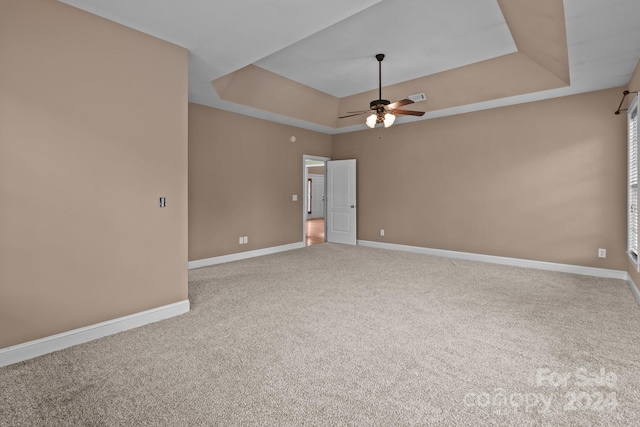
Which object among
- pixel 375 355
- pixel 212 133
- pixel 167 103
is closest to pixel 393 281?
pixel 375 355

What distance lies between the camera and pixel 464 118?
5684mm

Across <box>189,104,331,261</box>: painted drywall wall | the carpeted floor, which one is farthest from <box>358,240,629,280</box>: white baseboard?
<box>189,104,331,261</box>: painted drywall wall

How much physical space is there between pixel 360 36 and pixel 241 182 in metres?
3.29

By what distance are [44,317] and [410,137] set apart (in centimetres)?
616

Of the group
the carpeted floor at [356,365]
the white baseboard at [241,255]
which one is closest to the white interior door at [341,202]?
the white baseboard at [241,255]

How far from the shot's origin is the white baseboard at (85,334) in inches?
89.9

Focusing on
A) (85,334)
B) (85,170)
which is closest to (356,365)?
(85,334)

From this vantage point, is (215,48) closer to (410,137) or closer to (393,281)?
(393,281)

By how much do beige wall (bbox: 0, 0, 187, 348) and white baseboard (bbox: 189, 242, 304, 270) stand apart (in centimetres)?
201

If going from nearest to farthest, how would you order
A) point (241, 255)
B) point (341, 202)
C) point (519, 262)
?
point (519, 262) → point (241, 255) → point (341, 202)

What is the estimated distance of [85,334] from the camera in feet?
8.52

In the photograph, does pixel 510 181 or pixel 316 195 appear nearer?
pixel 510 181

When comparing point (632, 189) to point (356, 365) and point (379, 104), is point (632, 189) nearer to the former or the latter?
point (379, 104)

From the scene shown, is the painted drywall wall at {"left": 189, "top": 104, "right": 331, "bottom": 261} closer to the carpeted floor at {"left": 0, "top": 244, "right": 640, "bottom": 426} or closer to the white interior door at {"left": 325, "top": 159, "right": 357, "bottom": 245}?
the white interior door at {"left": 325, "top": 159, "right": 357, "bottom": 245}
